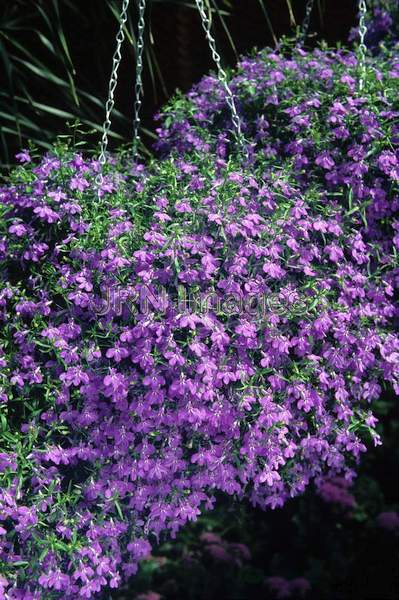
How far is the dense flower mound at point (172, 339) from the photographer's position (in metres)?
1.43

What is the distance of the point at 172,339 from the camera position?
1413 millimetres

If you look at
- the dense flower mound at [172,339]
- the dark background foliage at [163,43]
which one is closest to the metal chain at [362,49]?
the dense flower mound at [172,339]

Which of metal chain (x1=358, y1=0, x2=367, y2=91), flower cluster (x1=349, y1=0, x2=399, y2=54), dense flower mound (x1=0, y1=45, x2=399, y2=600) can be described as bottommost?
dense flower mound (x1=0, y1=45, x2=399, y2=600)

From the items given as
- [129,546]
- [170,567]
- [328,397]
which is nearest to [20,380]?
→ [129,546]

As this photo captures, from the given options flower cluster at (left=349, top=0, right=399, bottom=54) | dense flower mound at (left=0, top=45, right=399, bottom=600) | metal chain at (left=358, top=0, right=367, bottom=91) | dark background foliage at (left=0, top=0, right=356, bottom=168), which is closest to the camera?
dense flower mound at (left=0, top=45, right=399, bottom=600)

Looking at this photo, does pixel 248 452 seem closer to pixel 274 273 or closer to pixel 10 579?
pixel 274 273

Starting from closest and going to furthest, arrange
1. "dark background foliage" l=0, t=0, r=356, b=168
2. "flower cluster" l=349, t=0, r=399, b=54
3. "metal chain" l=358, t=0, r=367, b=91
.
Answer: "metal chain" l=358, t=0, r=367, b=91 < "flower cluster" l=349, t=0, r=399, b=54 < "dark background foliage" l=0, t=0, r=356, b=168

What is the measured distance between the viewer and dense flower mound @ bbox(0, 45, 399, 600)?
1.43m

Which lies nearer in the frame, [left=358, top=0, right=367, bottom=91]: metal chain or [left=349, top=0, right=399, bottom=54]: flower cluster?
[left=358, top=0, right=367, bottom=91]: metal chain

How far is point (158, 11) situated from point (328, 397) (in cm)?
233

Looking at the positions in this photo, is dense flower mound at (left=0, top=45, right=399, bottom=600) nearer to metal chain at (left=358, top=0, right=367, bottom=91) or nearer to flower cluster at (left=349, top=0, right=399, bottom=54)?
metal chain at (left=358, top=0, right=367, bottom=91)

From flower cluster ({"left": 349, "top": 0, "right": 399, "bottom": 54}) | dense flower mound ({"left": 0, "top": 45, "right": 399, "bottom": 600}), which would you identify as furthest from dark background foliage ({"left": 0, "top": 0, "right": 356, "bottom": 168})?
dense flower mound ({"left": 0, "top": 45, "right": 399, "bottom": 600})

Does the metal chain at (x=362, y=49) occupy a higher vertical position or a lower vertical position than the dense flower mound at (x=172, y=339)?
higher

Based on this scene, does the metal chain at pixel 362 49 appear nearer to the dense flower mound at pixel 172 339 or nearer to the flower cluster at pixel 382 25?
the dense flower mound at pixel 172 339
